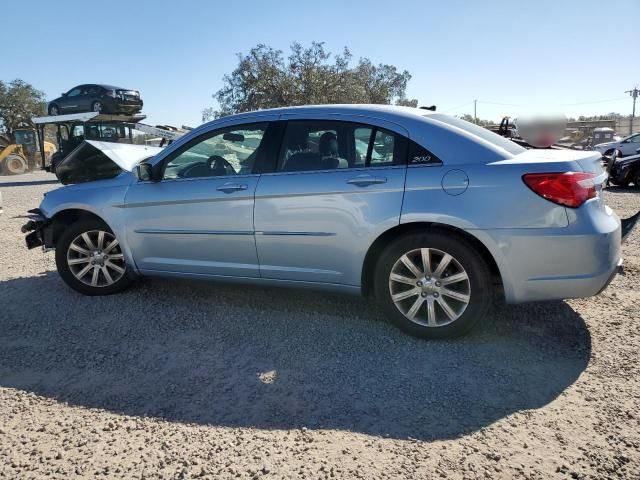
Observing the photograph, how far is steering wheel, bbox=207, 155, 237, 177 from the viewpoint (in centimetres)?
405

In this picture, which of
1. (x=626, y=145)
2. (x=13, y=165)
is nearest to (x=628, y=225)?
(x=626, y=145)

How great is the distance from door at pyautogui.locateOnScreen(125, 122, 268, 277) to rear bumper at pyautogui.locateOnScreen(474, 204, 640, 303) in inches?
75.3

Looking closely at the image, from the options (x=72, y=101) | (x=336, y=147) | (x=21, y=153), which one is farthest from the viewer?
(x=21, y=153)

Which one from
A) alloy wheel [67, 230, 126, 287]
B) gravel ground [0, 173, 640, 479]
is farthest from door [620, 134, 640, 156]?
alloy wheel [67, 230, 126, 287]

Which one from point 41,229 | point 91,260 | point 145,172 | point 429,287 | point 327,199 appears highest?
point 145,172

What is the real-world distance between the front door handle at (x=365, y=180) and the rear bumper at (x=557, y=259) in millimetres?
806

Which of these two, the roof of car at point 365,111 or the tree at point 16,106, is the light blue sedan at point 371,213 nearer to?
the roof of car at point 365,111

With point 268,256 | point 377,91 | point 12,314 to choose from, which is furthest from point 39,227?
point 377,91

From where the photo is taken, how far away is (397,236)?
3.49 metres

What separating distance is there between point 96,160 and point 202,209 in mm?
2202

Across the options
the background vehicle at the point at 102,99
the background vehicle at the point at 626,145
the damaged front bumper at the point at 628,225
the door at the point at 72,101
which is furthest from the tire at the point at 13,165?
the damaged front bumper at the point at 628,225

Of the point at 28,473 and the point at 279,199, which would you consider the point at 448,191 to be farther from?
the point at 28,473

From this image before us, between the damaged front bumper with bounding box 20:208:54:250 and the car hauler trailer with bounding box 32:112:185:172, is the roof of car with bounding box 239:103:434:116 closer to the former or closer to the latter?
the damaged front bumper with bounding box 20:208:54:250

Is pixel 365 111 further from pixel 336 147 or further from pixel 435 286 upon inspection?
pixel 435 286
